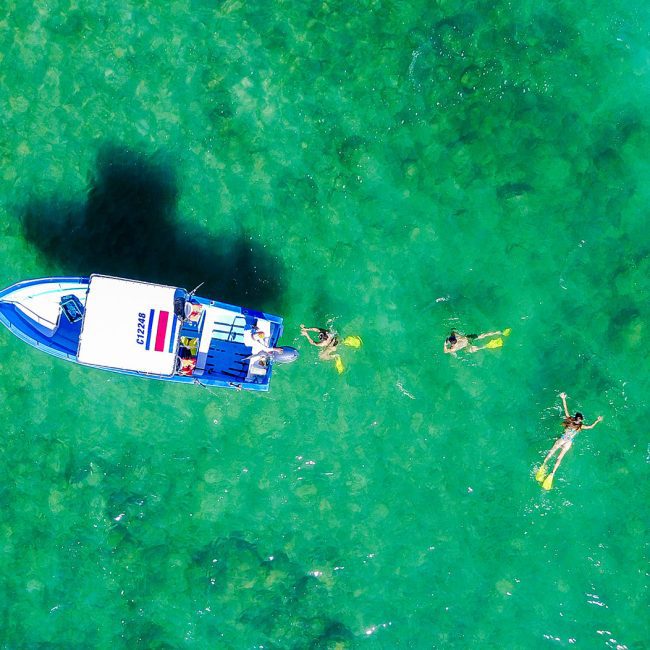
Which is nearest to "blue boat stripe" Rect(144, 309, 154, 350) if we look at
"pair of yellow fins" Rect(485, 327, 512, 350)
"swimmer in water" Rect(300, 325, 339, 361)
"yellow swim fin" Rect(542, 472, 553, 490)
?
"swimmer in water" Rect(300, 325, 339, 361)

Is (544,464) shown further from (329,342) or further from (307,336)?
(307,336)

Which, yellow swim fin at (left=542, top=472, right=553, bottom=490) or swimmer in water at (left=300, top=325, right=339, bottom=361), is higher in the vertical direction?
swimmer in water at (left=300, top=325, right=339, bottom=361)

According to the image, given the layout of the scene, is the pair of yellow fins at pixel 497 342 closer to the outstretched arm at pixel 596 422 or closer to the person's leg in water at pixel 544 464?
the person's leg in water at pixel 544 464

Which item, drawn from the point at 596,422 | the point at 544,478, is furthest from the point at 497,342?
the point at 544,478

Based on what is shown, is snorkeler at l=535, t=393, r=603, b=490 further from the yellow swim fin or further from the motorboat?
the motorboat

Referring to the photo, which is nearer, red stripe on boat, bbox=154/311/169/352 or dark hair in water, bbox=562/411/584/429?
red stripe on boat, bbox=154/311/169/352

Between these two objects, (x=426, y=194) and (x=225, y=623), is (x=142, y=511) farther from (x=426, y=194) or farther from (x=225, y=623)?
(x=426, y=194)

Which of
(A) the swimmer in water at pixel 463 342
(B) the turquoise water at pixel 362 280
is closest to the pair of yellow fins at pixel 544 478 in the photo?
(B) the turquoise water at pixel 362 280

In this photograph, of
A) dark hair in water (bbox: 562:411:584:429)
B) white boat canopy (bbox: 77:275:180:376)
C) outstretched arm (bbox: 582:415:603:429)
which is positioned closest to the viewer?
white boat canopy (bbox: 77:275:180:376)
